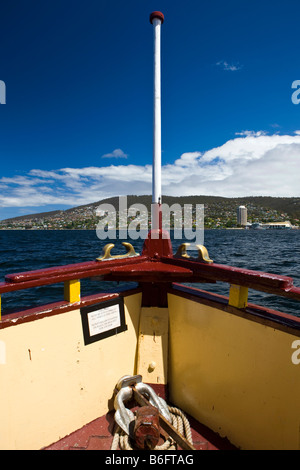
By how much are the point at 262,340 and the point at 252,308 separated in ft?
0.89

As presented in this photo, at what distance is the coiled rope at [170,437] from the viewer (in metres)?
2.40

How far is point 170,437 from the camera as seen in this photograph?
2496mm

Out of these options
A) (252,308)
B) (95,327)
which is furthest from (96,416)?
(252,308)

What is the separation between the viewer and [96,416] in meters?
2.84

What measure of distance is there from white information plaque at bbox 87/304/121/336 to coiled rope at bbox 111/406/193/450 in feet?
3.12

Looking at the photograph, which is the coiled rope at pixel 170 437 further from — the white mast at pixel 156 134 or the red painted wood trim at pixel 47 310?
the white mast at pixel 156 134

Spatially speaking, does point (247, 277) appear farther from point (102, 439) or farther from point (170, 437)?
point (102, 439)

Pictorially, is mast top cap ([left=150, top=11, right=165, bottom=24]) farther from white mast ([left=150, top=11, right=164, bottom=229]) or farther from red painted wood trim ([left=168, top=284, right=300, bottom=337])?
red painted wood trim ([left=168, top=284, right=300, bottom=337])

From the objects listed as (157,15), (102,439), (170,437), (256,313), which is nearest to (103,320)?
(102,439)

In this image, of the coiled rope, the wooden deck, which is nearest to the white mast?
the coiled rope

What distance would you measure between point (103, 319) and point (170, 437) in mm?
1271

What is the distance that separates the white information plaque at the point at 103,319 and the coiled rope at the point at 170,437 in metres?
0.95

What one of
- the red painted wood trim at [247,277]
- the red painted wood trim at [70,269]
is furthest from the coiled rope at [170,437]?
the red painted wood trim at [70,269]
